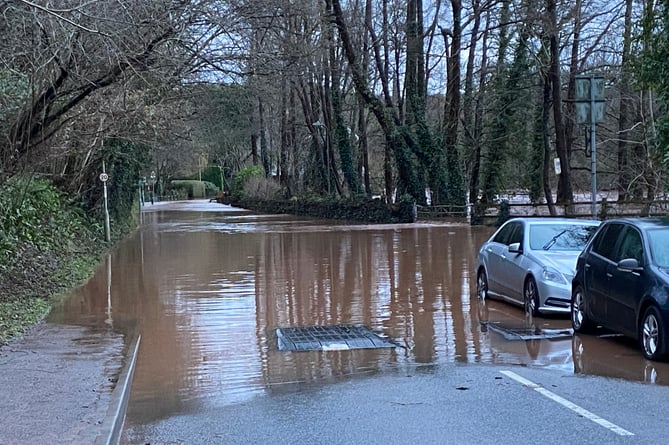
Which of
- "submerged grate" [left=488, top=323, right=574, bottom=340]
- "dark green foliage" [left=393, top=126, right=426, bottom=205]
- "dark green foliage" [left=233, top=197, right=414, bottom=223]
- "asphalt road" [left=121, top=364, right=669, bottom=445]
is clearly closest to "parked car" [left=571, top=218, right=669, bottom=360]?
"submerged grate" [left=488, top=323, right=574, bottom=340]

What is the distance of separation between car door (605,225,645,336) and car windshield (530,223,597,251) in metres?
3.17

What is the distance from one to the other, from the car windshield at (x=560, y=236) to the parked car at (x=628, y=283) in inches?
83.7

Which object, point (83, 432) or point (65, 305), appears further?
point (65, 305)

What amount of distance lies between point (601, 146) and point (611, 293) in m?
35.8

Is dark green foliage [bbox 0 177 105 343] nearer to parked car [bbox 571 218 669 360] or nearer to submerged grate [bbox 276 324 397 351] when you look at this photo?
submerged grate [bbox 276 324 397 351]

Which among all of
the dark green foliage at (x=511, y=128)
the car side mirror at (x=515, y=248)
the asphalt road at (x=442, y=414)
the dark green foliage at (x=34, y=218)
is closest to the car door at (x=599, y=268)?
the asphalt road at (x=442, y=414)

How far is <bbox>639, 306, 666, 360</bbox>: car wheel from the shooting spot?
8930 millimetres

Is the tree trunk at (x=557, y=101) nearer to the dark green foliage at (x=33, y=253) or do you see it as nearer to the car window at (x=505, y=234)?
the car window at (x=505, y=234)

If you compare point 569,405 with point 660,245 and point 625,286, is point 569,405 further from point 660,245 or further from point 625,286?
point 660,245

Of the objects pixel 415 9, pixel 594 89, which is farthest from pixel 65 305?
pixel 415 9

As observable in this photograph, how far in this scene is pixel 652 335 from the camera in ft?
30.1

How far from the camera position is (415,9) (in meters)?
41.4

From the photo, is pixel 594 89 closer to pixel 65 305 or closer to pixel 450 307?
pixel 450 307

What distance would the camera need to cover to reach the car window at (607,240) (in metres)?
10.6
